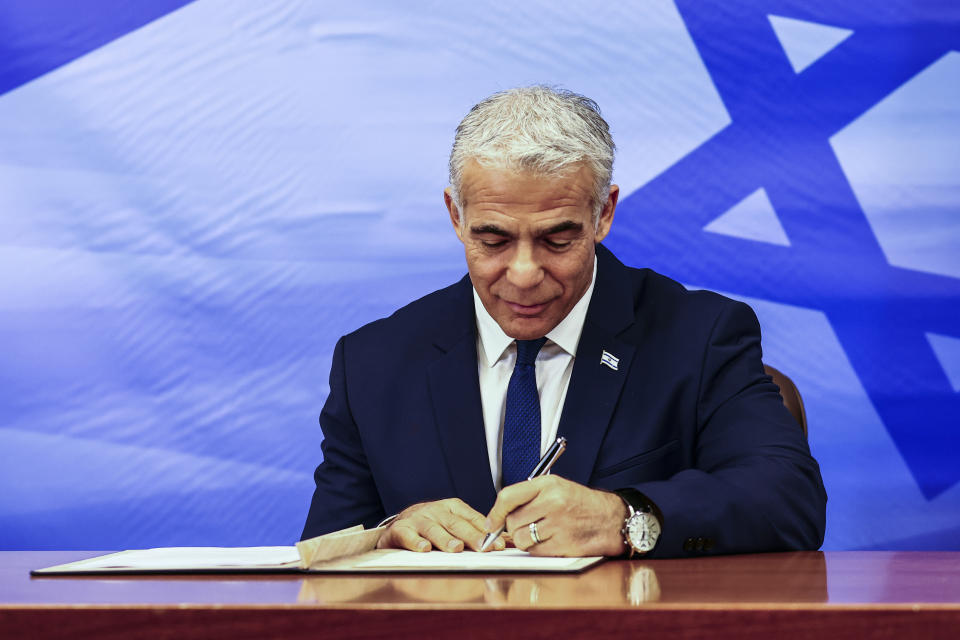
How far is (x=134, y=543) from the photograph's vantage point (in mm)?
3178

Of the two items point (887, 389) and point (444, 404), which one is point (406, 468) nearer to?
point (444, 404)

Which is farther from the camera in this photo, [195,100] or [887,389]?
[195,100]

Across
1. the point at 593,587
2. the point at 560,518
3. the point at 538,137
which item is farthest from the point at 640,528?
the point at 538,137

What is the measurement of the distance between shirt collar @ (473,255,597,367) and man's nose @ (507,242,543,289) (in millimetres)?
177

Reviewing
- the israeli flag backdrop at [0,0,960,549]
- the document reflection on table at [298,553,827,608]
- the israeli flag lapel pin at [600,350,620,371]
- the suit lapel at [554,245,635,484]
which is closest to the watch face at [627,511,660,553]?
the document reflection on table at [298,553,827,608]

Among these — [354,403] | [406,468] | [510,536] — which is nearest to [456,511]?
[510,536]

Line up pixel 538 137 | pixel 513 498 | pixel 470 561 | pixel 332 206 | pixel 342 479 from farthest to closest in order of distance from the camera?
pixel 332 206 < pixel 342 479 < pixel 538 137 < pixel 513 498 < pixel 470 561

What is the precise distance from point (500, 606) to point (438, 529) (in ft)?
1.81

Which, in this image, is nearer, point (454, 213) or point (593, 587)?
point (593, 587)

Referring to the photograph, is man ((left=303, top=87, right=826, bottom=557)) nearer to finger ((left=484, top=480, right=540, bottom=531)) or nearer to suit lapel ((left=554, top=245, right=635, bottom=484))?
suit lapel ((left=554, top=245, right=635, bottom=484))

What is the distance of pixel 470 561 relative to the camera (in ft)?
4.41

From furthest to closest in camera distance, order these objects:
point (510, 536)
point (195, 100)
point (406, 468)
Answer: point (195, 100) → point (406, 468) → point (510, 536)

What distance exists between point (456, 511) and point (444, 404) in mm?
484

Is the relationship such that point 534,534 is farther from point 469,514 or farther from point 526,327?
point 526,327
